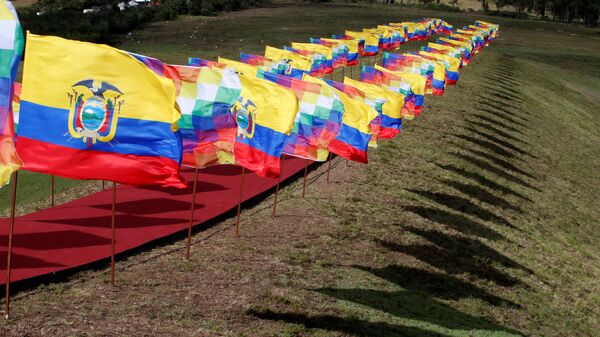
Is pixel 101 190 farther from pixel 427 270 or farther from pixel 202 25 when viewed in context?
pixel 202 25

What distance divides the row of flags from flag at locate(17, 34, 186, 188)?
0.02 m

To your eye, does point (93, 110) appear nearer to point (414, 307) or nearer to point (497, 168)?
point (414, 307)

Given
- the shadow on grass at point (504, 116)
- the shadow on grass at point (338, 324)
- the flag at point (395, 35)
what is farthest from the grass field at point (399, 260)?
the flag at point (395, 35)

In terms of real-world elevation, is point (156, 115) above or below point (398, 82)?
above

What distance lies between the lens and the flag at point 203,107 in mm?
16844

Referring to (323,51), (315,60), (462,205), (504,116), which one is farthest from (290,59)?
(504,116)

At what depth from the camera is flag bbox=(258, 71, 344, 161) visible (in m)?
20.5

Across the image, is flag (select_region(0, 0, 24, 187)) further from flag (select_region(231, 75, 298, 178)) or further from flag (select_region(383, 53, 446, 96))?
flag (select_region(383, 53, 446, 96))

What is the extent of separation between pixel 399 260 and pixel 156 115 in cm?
823

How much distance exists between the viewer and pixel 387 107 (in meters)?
25.4

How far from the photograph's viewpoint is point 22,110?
44.2 feet

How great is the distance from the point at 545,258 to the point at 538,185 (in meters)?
10.2

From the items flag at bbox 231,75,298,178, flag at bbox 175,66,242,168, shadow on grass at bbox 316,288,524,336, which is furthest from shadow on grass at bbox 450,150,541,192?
flag at bbox 175,66,242,168

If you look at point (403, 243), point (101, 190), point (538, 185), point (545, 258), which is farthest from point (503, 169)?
point (101, 190)
